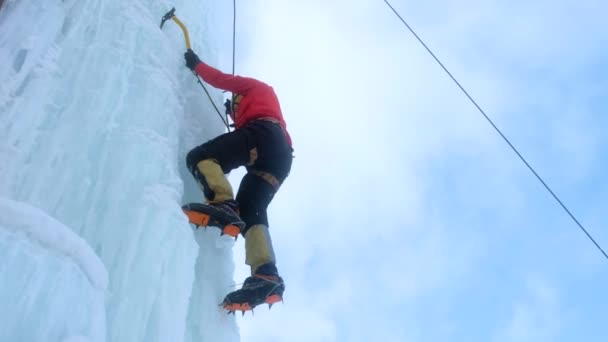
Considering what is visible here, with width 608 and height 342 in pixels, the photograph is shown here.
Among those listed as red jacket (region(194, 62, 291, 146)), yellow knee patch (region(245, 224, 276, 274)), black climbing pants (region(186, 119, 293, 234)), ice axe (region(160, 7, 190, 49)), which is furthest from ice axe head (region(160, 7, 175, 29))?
yellow knee patch (region(245, 224, 276, 274))

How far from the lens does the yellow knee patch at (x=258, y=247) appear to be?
3219mm

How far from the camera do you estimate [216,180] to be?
10.8 ft

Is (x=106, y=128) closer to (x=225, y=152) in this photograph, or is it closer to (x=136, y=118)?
(x=136, y=118)

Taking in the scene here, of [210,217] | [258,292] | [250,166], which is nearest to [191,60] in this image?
[250,166]

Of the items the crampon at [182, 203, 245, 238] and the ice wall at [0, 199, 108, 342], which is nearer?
the ice wall at [0, 199, 108, 342]

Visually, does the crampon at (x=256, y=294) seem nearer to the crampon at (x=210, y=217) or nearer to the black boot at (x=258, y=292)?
the black boot at (x=258, y=292)

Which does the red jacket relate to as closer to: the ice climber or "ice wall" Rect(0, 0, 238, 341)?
the ice climber

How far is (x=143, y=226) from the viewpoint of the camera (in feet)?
9.12

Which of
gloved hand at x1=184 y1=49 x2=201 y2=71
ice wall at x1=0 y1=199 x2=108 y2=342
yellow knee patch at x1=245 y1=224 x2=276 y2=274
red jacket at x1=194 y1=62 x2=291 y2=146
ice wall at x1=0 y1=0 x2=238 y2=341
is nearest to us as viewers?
ice wall at x1=0 y1=199 x2=108 y2=342

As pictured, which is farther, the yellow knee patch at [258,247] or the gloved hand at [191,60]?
the gloved hand at [191,60]

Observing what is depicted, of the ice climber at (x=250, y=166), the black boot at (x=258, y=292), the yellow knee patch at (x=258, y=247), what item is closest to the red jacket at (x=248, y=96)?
the ice climber at (x=250, y=166)

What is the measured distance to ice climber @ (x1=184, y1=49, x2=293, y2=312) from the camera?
311cm

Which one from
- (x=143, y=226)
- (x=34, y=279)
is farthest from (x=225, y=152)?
(x=34, y=279)

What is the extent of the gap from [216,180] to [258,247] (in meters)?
0.40
